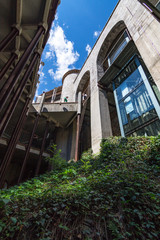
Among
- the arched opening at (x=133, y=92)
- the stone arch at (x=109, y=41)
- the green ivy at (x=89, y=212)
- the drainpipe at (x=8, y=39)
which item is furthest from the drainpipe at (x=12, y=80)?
the stone arch at (x=109, y=41)

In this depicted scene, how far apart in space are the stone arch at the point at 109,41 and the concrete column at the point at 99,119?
2046 mm

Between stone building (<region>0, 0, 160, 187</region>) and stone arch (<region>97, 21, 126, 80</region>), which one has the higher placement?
stone arch (<region>97, 21, 126, 80</region>)

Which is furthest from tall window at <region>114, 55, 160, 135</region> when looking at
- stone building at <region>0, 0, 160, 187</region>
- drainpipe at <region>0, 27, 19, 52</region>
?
drainpipe at <region>0, 27, 19, 52</region>

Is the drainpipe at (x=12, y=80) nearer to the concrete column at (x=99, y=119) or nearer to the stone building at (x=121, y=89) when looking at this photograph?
the stone building at (x=121, y=89)

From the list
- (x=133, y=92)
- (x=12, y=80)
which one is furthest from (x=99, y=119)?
(x=12, y=80)

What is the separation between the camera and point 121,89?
295 inches

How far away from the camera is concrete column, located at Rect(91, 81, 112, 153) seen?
724cm

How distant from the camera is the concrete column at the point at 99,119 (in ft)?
23.7

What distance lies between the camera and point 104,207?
6.82 ft

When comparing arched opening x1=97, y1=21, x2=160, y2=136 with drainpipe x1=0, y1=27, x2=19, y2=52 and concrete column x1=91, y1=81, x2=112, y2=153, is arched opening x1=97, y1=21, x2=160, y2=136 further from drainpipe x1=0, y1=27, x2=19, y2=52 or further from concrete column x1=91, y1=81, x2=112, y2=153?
drainpipe x1=0, y1=27, x2=19, y2=52

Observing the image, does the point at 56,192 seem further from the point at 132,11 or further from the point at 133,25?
the point at 132,11

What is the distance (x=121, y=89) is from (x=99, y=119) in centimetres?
234

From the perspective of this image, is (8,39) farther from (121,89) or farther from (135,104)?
(121,89)

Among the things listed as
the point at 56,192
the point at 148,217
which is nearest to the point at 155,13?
the point at 148,217
